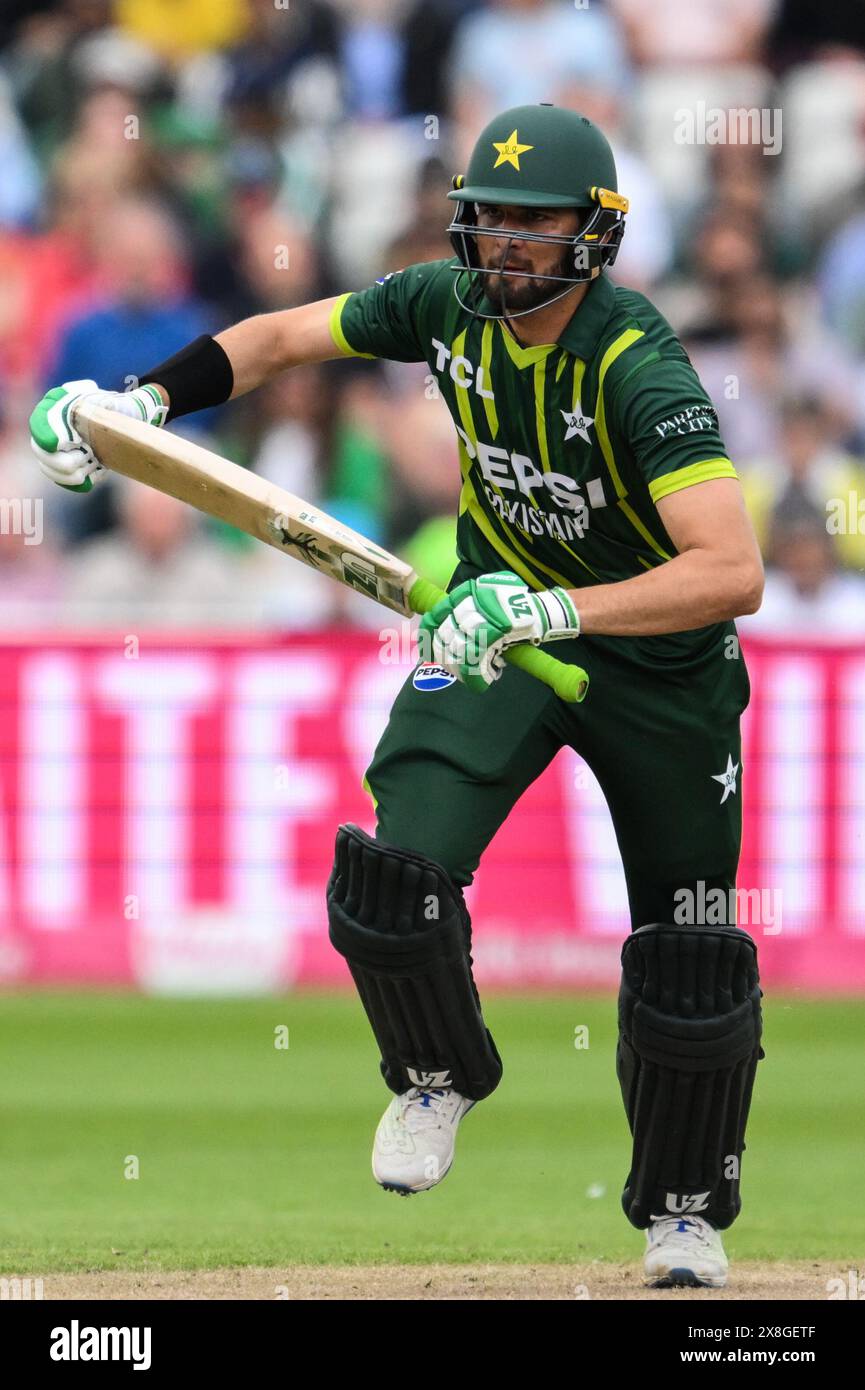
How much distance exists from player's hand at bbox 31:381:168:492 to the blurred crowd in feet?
16.2

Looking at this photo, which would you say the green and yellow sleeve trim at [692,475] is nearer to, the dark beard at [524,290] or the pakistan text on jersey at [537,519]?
the pakistan text on jersey at [537,519]

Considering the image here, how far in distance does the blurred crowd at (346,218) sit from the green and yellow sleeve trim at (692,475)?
A: 5507mm

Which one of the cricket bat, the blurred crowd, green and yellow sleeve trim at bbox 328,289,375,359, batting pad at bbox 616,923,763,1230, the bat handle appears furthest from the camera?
the blurred crowd

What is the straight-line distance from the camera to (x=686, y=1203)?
4.46 metres

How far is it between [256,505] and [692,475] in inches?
34.9

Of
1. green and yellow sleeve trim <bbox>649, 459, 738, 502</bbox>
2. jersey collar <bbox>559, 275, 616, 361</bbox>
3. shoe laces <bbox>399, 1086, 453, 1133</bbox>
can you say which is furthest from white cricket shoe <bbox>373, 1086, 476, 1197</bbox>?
jersey collar <bbox>559, 275, 616, 361</bbox>

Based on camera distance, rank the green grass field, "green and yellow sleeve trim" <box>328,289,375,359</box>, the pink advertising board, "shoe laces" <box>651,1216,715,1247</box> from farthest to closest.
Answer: the pink advertising board, the green grass field, "green and yellow sleeve trim" <box>328,289,375,359</box>, "shoe laces" <box>651,1216,715,1247</box>

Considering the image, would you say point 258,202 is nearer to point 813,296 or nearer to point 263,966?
point 813,296

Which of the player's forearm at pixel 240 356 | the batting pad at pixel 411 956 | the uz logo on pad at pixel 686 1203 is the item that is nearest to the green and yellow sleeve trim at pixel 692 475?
the batting pad at pixel 411 956

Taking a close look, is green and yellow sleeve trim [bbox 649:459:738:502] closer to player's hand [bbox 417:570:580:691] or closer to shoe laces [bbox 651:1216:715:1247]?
player's hand [bbox 417:570:580:691]

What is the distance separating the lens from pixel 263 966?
8.09 meters

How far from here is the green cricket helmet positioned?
4.07 meters

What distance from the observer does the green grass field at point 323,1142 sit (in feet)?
16.3
